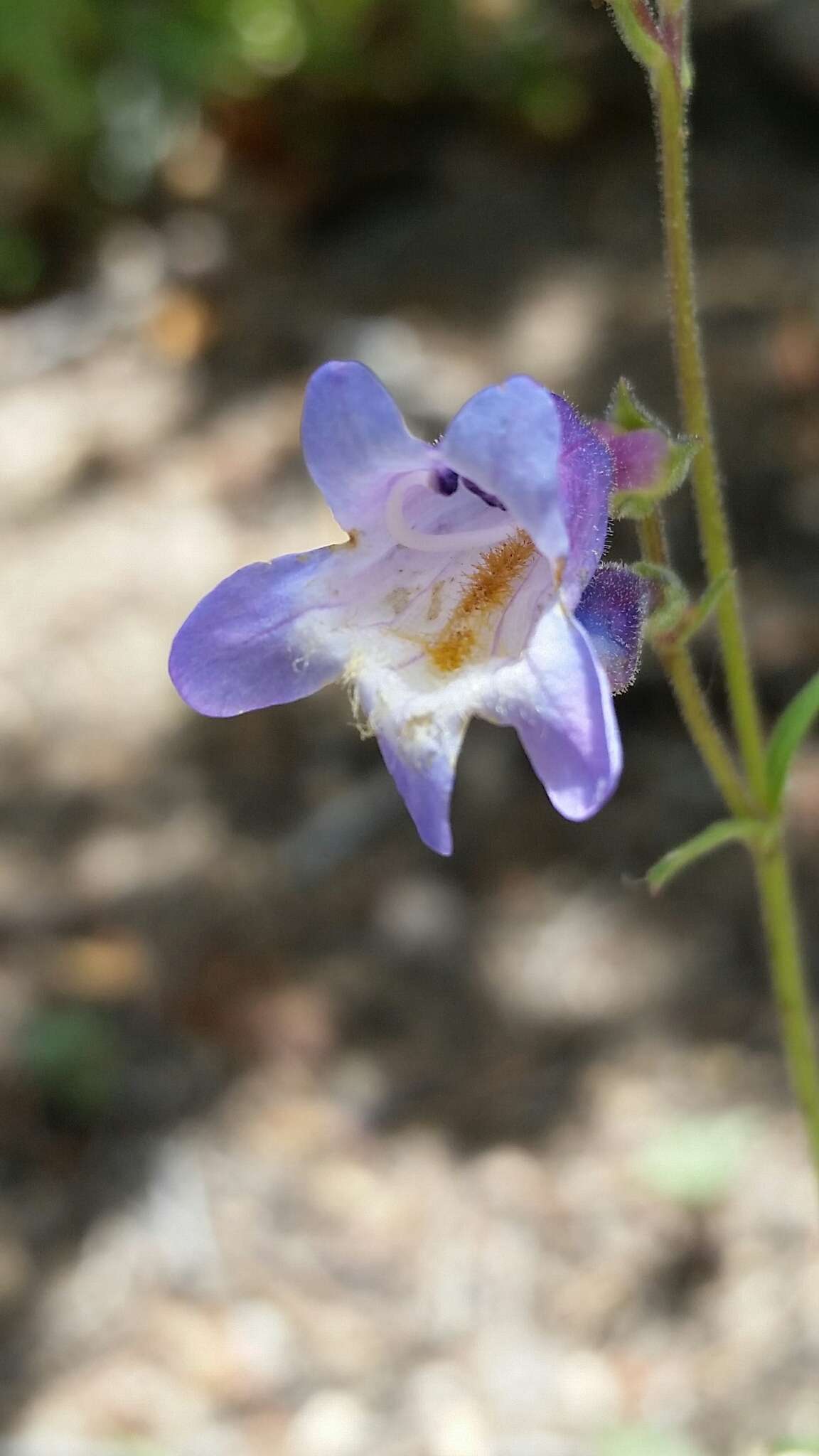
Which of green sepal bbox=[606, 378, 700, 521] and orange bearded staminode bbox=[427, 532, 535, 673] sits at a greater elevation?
green sepal bbox=[606, 378, 700, 521]

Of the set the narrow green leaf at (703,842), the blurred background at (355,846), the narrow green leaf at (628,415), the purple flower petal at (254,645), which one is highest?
the narrow green leaf at (628,415)

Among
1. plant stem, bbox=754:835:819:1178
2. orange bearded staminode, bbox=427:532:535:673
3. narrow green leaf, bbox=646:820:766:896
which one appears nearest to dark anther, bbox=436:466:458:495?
orange bearded staminode, bbox=427:532:535:673

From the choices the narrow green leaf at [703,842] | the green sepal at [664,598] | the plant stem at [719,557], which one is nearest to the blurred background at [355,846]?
the plant stem at [719,557]

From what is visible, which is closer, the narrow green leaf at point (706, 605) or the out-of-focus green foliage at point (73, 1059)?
the narrow green leaf at point (706, 605)

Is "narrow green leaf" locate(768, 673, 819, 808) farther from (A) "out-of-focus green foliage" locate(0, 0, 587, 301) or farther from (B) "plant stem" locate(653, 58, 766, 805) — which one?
(A) "out-of-focus green foliage" locate(0, 0, 587, 301)

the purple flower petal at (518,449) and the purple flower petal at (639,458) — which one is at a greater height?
the purple flower petal at (518,449)

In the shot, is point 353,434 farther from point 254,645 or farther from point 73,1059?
point 73,1059

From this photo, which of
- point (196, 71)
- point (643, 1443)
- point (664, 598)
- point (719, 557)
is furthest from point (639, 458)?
point (196, 71)

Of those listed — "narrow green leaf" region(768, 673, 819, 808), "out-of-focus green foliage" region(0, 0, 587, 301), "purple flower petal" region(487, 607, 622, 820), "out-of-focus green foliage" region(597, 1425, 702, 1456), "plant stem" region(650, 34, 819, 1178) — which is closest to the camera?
"purple flower petal" region(487, 607, 622, 820)

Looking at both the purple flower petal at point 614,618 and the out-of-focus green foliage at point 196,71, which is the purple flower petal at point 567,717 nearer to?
the purple flower petal at point 614,618
